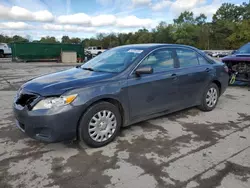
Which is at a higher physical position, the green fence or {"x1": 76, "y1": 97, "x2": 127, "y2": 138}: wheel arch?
the green fence

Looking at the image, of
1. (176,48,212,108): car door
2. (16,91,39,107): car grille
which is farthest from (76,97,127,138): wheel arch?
(176,48,212,108): car door

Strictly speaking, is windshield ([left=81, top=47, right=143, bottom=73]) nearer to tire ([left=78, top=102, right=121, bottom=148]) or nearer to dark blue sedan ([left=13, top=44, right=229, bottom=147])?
dark blue sedan ([left=13, top=44, right=229, bottom=147])

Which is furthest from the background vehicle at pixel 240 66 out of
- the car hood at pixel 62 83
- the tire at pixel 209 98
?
the car hood at pixel 62 83

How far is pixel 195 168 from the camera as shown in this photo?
2564 mm

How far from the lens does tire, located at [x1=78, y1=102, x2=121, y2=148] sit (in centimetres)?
289

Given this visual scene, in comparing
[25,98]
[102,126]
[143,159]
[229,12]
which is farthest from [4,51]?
[229,12]

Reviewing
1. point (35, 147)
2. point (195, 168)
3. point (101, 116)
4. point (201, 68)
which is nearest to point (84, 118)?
point (101, 116)

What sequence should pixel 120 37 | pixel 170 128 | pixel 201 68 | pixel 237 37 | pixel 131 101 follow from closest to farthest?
pixel 131 101
pixel 170 128
pixel 201 68
pixel 237 37
pixel 120 37

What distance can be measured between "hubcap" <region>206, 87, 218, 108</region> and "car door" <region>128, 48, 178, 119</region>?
3.70 ft

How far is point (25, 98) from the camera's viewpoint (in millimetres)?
2926

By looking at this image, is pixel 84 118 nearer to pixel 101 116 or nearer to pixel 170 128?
pixel 101 116

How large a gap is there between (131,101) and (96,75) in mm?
674

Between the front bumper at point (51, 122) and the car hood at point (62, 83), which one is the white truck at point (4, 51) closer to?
the car hood at point (62, 83)

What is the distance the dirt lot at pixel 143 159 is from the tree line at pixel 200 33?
49645mm
